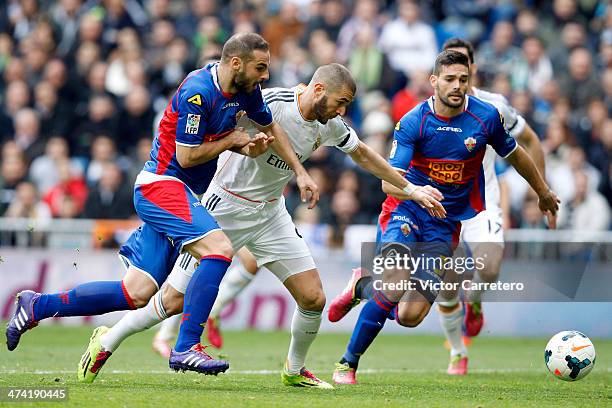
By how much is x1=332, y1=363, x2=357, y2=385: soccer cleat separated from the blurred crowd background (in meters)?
6.15

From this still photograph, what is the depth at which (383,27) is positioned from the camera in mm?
18656

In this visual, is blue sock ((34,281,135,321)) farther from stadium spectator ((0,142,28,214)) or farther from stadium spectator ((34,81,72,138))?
stadium spectator ((34,81,72,138))

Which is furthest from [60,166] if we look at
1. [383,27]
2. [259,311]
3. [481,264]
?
[481,264]

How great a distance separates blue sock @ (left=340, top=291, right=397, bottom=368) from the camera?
9.42 metres

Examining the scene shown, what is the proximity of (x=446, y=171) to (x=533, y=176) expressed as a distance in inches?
29.3

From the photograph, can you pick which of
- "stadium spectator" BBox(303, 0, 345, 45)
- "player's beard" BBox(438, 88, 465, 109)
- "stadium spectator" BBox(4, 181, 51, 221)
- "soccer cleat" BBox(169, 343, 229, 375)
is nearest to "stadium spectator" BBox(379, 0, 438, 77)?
"stadium spectator" BBox(303, 0, 345, 45)

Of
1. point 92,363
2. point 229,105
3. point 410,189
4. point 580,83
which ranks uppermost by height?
point 580,83

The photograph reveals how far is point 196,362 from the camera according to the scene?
296 inches

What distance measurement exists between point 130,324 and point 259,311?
7137 millimetres

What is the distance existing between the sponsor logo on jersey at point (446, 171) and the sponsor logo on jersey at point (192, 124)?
8.66ft

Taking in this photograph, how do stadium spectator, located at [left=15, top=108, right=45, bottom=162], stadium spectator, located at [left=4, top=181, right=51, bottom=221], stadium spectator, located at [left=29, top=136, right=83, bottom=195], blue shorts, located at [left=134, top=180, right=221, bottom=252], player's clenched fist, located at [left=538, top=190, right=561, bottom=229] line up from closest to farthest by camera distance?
1. blue shorts, located at [left=134, top=180, right=221, bottom=252]
2. player's clenched fist, located at [left=538, top=190, right=561, bottom=229]
3. stadium spectator, located at [left=4, top=181, right=51, bottom=221]
4. stadium spectator, located at [left=29, top=136, right=83, bottom=195]
5. stadium spectator, located at [left=15, top=108, right=45, bottom=162]

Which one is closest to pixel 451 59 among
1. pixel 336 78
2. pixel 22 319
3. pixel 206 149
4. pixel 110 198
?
pixel 336 78

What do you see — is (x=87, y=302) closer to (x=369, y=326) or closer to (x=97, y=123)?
(x=369, y=326)

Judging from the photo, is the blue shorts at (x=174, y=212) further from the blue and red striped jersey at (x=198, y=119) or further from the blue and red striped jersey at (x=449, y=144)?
the blue and red striped jersey at (x=449, y=144)
